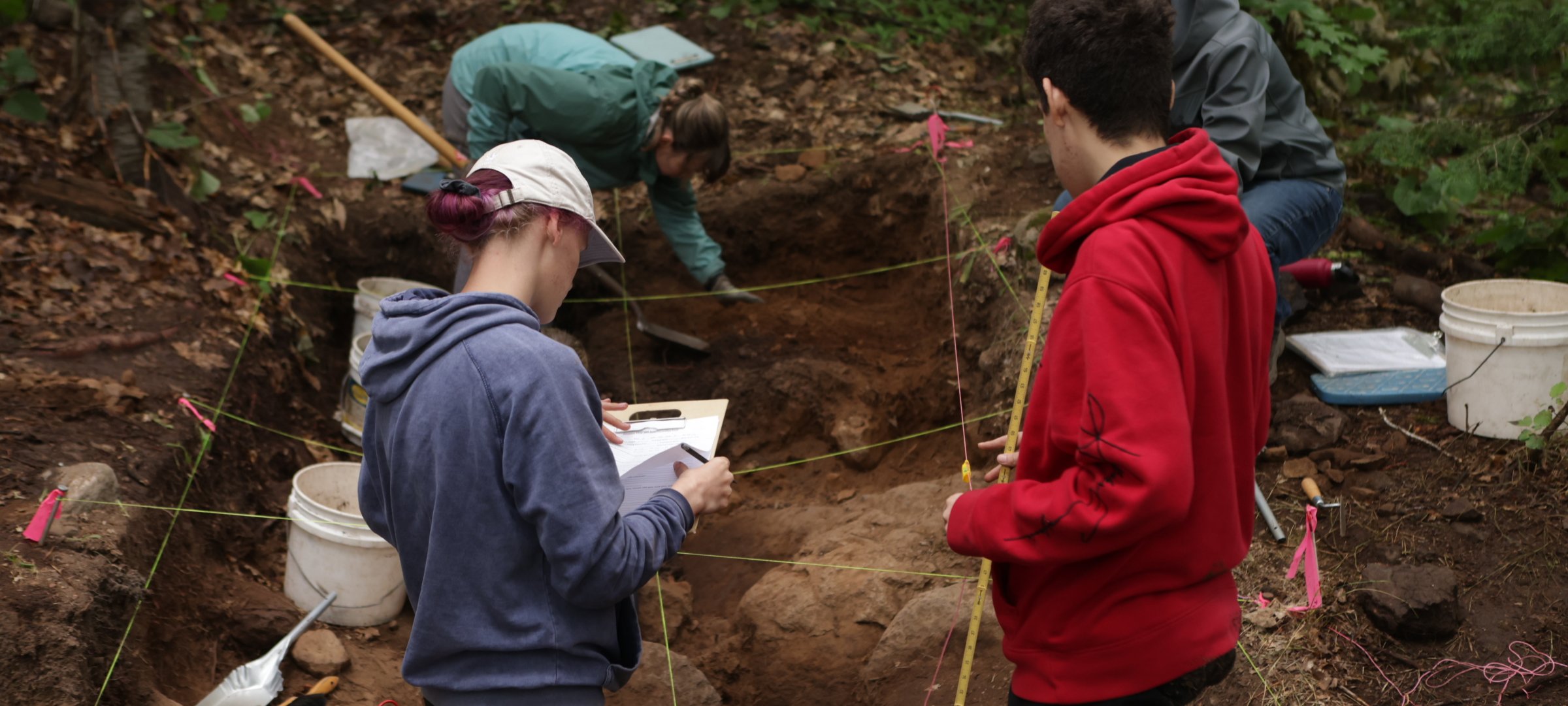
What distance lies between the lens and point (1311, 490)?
347 centimetres

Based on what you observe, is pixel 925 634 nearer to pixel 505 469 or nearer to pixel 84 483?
pixel 505 469

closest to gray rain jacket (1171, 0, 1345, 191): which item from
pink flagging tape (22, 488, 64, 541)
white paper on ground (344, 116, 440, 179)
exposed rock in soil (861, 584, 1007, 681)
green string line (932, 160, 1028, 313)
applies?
green string line (932, 160, 1028, 313)

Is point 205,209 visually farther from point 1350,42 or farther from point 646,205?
point 1350,42

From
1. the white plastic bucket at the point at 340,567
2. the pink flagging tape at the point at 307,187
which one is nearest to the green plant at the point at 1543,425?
the white plastic bucket at the point at 340,567

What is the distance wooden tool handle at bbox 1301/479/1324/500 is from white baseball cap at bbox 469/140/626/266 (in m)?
2.68

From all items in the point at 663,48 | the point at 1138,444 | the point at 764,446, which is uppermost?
the point at 1138,444

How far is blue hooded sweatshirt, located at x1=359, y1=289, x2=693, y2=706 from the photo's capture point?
5.12 feet

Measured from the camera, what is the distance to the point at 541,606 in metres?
1.68

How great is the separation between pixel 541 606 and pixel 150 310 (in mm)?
3699

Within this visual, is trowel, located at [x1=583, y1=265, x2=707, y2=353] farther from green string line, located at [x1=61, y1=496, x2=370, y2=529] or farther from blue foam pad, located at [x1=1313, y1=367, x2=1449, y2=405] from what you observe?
blue foam pad, located at [x1=1313, y1=367, x2=1449, y2=405]

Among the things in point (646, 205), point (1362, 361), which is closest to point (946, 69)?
point (646, 205)

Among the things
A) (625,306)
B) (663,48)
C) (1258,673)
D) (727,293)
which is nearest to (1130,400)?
(1258,673)

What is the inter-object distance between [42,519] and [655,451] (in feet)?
6.67

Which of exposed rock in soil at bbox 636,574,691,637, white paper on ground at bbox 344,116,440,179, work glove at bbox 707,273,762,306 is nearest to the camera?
exposed rock in soil at bbox 636,574,691,637
